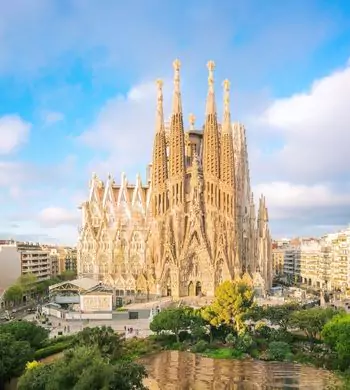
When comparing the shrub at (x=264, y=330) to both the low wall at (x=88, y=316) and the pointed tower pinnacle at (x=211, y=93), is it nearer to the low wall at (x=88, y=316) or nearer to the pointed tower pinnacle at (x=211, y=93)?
the low wall at (x=88, y=316)

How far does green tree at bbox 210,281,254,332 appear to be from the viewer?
3005cm

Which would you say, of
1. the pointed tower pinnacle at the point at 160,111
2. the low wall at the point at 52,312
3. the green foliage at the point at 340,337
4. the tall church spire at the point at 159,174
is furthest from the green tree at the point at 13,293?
the green foliage at the point at 340,337

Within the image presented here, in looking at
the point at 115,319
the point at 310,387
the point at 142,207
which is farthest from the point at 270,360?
the point at 142,207

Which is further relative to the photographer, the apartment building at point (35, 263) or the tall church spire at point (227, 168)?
the apartment building at point (35, 263)

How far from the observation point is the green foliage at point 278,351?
26.9 metres

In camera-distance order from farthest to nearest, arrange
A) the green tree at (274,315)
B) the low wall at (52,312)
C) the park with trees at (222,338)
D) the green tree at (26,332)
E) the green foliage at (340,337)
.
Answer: the low wall at (52,312) < the green tree at (274,315) < the green tree at (26,332) < the green foliage at (340,337) < the park with trees at (222,338)

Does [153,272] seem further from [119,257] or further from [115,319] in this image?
[115,319]

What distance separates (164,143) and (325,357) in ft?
114

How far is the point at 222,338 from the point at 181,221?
23.2 m

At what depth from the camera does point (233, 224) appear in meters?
53.3

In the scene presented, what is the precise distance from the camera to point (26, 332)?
2541 cm

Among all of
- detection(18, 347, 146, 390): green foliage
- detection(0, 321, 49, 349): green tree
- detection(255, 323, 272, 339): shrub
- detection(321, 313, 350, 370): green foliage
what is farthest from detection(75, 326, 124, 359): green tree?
detection(321, 313, 350, 370): green foliage

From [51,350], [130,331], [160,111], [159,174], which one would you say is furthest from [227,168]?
[51,350]

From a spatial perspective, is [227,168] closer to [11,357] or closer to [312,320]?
[312,320]
